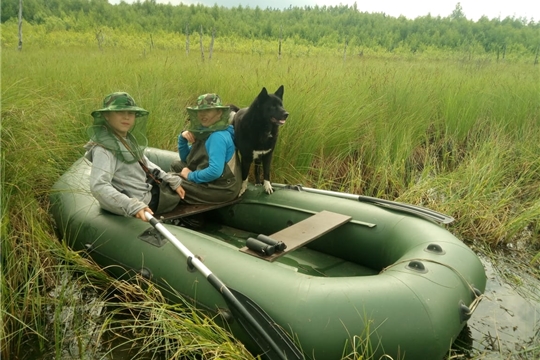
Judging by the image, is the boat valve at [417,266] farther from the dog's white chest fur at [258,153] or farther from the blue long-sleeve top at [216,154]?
the blue long-sleeve top at [216,154]

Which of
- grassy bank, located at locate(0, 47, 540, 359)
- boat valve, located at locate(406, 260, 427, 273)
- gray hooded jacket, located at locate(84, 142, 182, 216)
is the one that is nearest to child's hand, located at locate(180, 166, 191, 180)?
gray hooded jacket, located at locate(84, 142, 182, 216)

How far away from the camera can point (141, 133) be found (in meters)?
3.02

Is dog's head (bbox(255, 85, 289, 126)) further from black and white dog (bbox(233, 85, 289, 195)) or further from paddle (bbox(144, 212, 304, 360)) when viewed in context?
paddle (bbox(144, 212, 304, 360))

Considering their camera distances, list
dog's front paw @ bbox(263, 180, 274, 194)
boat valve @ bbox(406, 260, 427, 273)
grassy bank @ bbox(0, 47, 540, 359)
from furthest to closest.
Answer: dog's front paw @ bbox(263, 180, 274, 194), grassy bank @ bbox(0, 47, 540, 359), boat valve @ bbox(406, 260, 427, 273)

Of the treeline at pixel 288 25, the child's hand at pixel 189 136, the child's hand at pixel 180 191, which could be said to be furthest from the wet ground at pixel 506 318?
the treeline at pixel 288 25

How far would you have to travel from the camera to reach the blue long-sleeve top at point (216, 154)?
10.5 feet

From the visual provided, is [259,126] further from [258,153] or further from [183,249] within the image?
[183,249]

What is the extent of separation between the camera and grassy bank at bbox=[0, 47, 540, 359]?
8.66ft

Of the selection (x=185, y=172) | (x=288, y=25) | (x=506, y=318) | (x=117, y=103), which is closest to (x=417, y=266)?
(x=506, y=318)

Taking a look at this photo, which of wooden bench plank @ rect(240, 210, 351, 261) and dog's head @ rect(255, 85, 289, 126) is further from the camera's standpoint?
dog's head @ rect(255, 85, 289, 126)

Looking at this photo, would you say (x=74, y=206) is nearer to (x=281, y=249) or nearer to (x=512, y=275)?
(x=281, y=249)

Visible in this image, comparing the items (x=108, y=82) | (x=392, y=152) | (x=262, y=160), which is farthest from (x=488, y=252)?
(x=108, y=82)

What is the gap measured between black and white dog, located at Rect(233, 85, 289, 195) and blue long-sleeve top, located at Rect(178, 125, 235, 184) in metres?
0.10

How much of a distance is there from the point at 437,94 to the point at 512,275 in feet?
11.4
